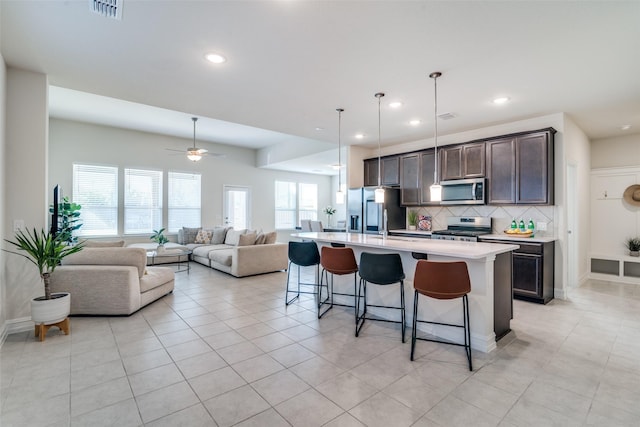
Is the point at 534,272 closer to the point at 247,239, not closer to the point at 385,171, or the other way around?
the point at 385,171

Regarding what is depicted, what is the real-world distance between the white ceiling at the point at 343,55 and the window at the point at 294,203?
5646 mm

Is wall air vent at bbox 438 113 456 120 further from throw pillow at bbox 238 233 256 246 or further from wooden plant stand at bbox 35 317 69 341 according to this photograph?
wooden plant stand at bbox 35 317 69 341

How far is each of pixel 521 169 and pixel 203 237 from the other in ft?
22.9

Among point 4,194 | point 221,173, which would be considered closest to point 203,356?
point 4,194

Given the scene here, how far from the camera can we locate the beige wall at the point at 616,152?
5430mm

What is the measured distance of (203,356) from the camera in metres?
2.67

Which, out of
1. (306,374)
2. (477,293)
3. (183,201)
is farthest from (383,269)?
(183,201)

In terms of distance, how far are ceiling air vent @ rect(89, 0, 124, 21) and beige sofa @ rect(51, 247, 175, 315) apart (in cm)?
272

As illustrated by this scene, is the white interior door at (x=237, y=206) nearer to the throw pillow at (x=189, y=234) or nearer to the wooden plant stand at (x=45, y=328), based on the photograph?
the throw pillow at (x=189, y=234)

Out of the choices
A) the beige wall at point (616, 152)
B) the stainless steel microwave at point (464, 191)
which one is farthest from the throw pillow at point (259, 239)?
the beige wall at point (616, 152)

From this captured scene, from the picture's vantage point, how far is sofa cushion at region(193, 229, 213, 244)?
7676 mm

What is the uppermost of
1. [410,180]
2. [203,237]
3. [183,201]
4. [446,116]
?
[446,116]

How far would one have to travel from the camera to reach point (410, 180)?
591 cm

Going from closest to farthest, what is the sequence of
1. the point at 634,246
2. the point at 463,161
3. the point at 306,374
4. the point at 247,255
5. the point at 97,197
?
the point at 306,374
the point at 463,161
the point at 634,246
the point at 247,255
the point at 97,197
